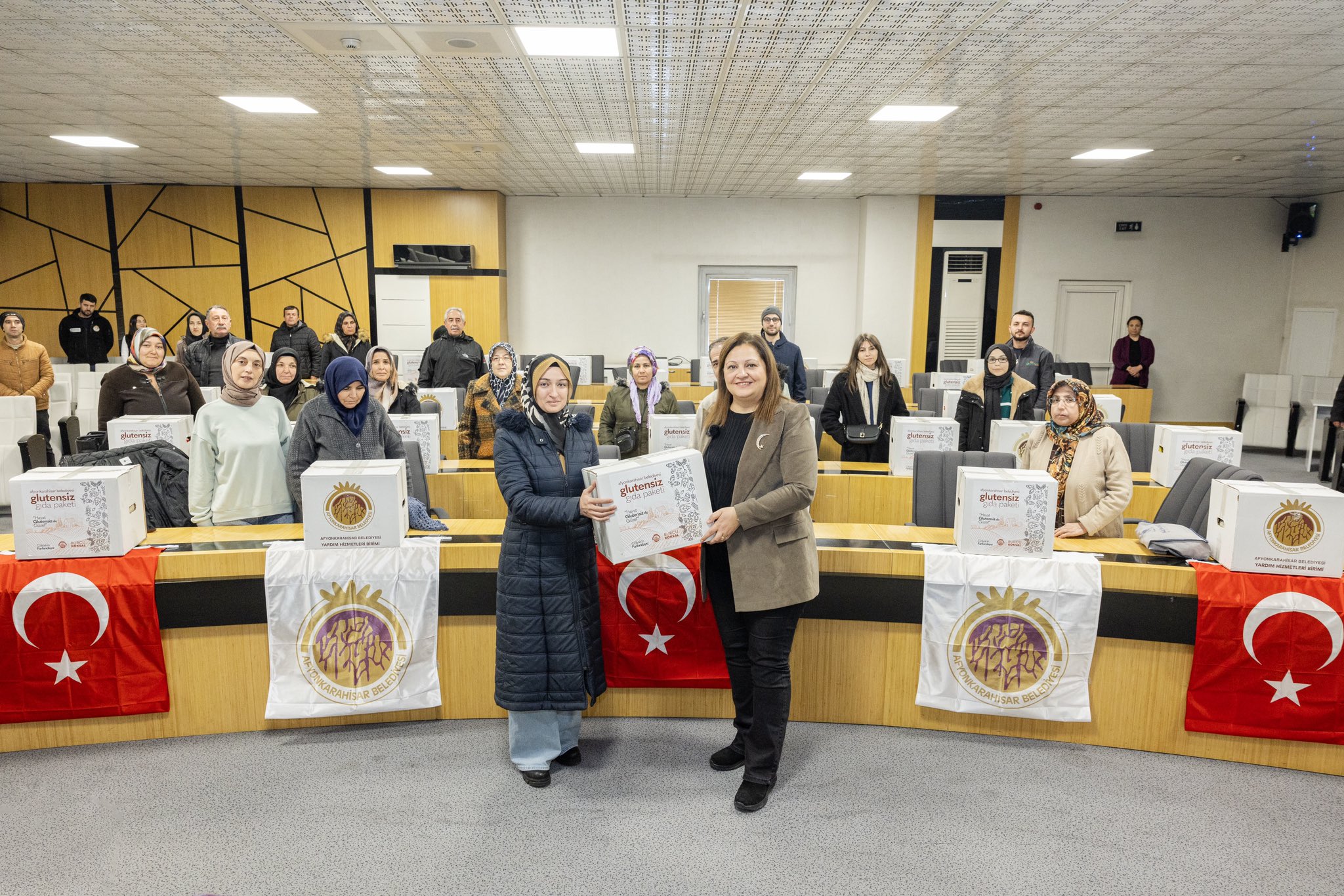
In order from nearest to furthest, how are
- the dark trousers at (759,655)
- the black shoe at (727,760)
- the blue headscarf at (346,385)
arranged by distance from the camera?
the dark trousers at (759,655) → the black shoe at (727,760) → the blue headscarf at (346,385)

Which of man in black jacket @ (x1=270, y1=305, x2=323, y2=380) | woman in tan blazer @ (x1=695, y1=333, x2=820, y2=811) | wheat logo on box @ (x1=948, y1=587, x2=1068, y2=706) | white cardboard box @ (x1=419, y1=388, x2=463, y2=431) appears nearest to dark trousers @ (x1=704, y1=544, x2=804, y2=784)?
woman in tan blazer @ (x1=695, y1=333, x2=820, y2=811)

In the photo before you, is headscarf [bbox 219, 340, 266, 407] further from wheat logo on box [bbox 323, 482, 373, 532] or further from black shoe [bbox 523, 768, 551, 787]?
black shoe [bbox 523, 768, 551, 787]

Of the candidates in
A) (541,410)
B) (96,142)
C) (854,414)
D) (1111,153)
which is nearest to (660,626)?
(541,410)

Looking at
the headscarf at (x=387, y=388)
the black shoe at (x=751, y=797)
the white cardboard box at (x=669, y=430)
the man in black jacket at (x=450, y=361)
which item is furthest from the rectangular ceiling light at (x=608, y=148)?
the black shoe at (x=751, y=797)

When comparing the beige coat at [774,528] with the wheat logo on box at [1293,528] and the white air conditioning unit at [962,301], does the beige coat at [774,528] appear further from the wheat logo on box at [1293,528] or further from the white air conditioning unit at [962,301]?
the white air conditioning unit at [962,301]

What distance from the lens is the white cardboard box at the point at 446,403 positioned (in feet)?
19.6

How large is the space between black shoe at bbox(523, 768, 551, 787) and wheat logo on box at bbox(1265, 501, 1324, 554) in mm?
2534

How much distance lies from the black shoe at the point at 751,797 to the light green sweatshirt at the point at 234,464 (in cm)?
225

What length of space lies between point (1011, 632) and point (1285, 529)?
940 mm

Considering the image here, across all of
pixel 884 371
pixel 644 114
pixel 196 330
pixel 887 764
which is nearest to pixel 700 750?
pixel 887 764

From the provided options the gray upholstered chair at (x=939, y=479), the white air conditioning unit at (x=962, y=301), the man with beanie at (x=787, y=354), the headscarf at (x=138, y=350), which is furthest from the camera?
the white air conditioning unit at (x=962, y=301)

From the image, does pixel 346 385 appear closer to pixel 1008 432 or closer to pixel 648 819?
pixel 648 819

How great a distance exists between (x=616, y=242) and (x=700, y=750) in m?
9.86

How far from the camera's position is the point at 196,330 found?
8852mm
